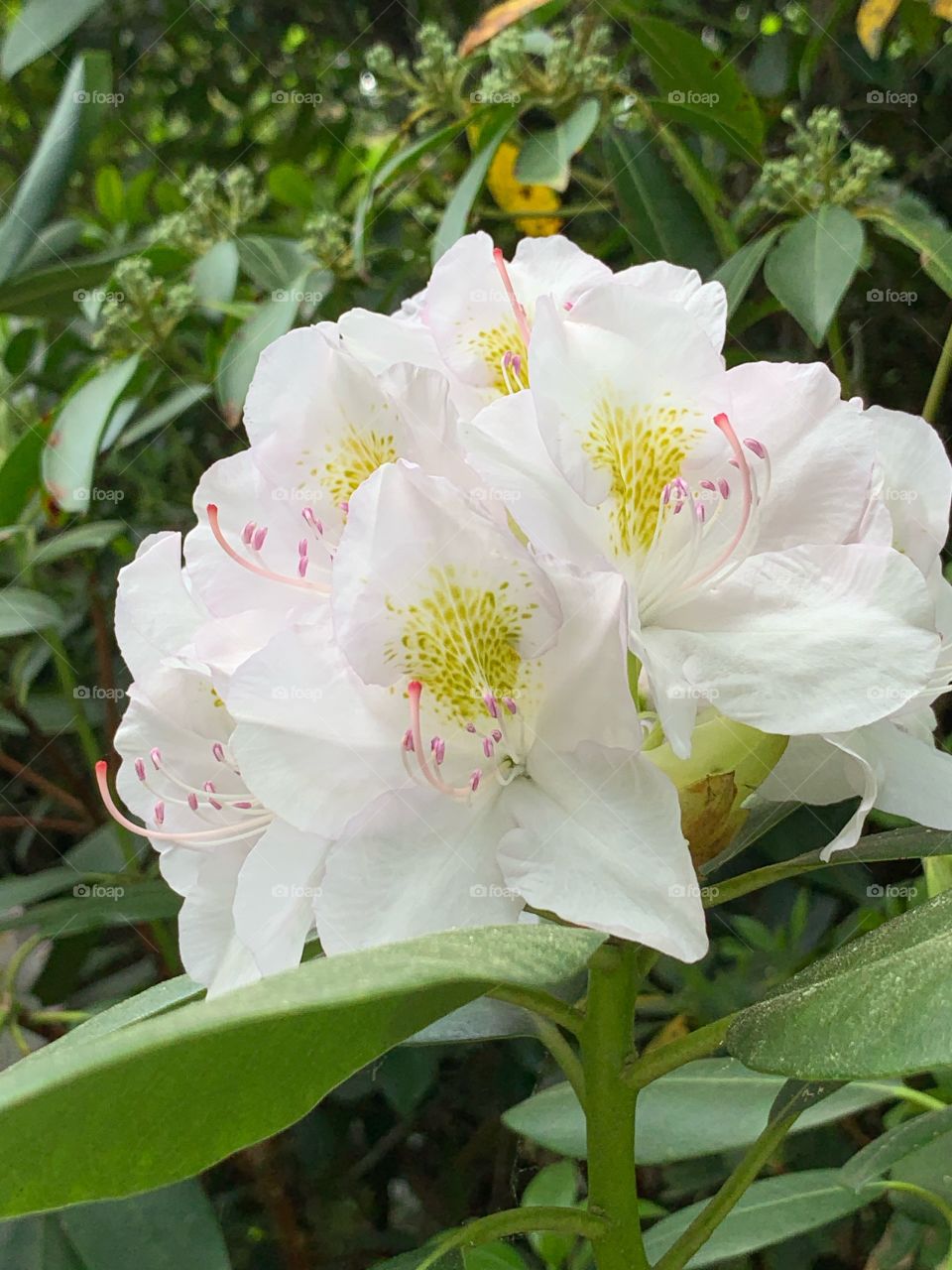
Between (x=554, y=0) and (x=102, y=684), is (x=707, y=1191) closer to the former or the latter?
(x=102, y=684)

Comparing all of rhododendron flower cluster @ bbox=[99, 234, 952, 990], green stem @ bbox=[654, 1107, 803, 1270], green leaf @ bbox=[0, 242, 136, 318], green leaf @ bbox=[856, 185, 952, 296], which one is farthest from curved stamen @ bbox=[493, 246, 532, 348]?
green leaf @ bbox=[0, 242, 136, 318]

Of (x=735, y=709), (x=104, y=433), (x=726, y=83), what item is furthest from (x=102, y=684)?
(x=735, y=709)

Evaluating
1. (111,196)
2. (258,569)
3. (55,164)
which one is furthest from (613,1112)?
(111,196)

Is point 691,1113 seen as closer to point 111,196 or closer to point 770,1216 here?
point 770,1216

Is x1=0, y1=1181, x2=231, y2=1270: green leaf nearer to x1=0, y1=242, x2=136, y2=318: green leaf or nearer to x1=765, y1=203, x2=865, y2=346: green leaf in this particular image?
x1=765, y1=203, x2=865, y2=346: green leaf

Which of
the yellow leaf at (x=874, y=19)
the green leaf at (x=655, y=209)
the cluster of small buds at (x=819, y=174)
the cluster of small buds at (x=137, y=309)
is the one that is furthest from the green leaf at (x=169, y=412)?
the yellow leaf at (x=874, y=19)
